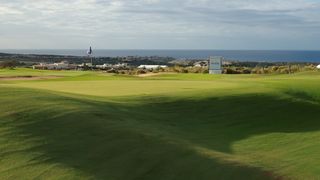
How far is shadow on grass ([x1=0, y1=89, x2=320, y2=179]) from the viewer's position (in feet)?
33.6

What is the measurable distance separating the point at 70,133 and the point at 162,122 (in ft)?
14.3

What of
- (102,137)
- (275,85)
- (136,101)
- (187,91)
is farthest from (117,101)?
(275,85)

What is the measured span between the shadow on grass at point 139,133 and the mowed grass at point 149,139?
0.02 metres

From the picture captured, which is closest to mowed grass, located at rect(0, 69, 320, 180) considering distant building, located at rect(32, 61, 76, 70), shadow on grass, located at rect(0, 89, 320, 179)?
shadow on grass, located at rect(0, 89, 320, 179)

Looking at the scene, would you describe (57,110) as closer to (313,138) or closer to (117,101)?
(117,101)

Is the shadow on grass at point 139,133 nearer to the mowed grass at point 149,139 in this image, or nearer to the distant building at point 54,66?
the mowed grass at point 149,139

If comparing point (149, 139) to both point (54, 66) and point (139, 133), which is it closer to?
point (139, 133)

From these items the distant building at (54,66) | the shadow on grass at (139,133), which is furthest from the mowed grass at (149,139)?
the distant building at (54,66)

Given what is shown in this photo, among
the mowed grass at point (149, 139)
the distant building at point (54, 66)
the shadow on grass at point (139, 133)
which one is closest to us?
the mowed grass at point (149, 139)

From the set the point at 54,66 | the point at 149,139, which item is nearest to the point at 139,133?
the point at 149,139

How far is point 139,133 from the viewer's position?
1217 cm

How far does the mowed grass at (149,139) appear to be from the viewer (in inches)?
396

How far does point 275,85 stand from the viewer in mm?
24125

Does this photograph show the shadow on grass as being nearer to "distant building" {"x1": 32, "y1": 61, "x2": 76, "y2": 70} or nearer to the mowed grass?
the mowed grass
